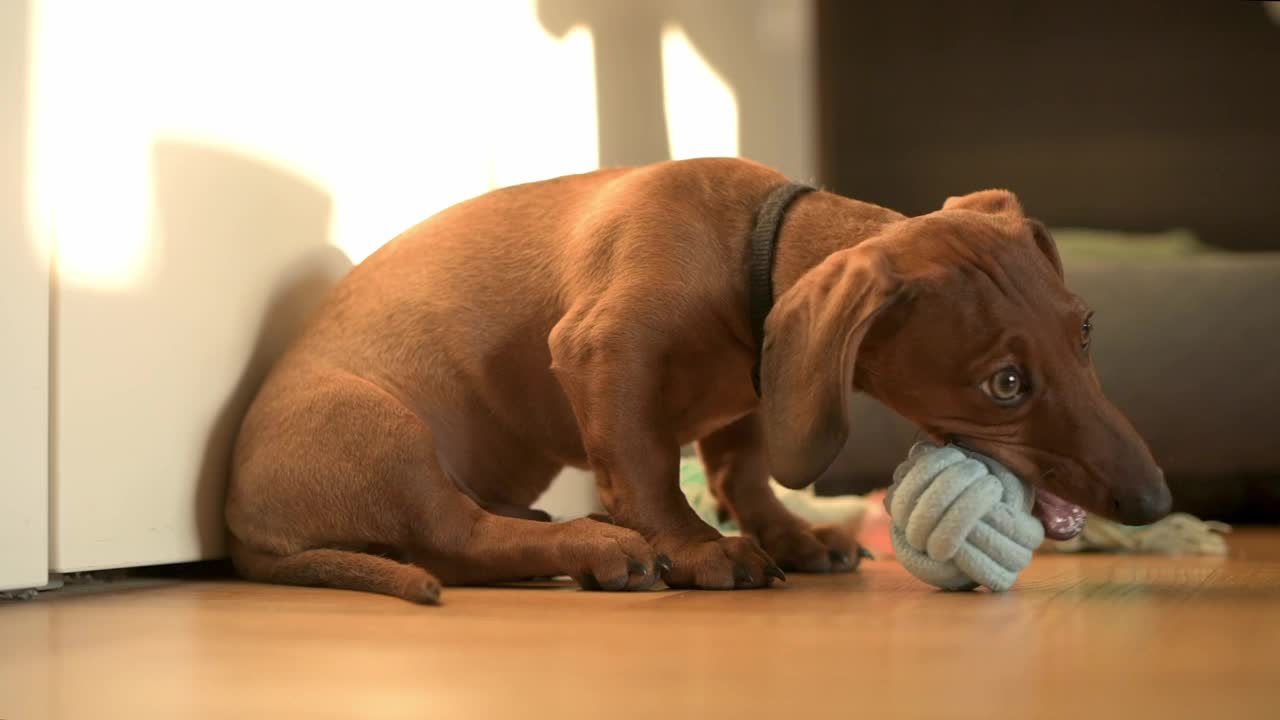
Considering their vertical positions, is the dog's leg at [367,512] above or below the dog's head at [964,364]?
below

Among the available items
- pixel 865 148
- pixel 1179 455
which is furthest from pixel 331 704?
pixel 865 148

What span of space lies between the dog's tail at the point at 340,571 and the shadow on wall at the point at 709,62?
82.5 inches

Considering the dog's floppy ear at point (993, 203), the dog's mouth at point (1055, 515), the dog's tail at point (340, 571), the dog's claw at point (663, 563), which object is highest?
the dog's floppy ear at point (993, 203)

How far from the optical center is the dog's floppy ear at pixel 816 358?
7.23ft

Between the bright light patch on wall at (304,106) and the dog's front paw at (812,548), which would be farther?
the dog's front paw at (812,548)

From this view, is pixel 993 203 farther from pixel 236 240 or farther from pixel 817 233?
pixel 236 240

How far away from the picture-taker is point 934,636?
1821mm

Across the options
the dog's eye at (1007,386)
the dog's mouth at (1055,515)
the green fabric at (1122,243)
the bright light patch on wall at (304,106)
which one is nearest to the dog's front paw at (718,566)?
the dog's mouth at (1055,515)

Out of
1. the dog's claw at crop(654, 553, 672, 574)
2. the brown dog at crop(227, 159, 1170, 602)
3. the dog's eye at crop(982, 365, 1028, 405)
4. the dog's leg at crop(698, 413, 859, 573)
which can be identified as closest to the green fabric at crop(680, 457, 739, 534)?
the dog's leg at crop(698, 413, 859, 573)

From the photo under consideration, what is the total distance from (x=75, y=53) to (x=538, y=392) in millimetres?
1037

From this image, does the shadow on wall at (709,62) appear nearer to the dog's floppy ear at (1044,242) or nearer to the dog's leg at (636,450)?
the dog's leg at (636,450)

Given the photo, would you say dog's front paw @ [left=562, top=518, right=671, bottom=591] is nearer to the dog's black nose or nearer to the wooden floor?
the wooden floor

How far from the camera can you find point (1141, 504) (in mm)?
2199

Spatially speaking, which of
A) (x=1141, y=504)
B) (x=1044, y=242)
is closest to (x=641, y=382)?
(x=1044, y=242)
